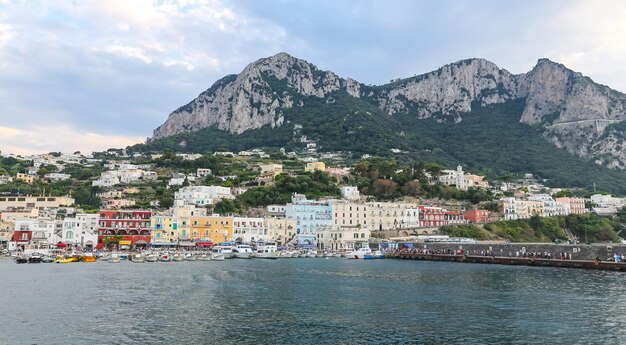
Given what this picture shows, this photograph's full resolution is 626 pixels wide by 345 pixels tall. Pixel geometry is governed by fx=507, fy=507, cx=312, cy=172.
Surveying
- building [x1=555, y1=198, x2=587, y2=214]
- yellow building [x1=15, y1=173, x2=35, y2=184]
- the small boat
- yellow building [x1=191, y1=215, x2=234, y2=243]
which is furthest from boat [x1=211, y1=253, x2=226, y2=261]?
building [x1=555, y1=198, x2=587, y2=214]

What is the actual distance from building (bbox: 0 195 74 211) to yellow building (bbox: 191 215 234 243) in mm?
36704

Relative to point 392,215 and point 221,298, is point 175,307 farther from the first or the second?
point 392,215

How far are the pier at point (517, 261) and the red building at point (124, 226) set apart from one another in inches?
1736

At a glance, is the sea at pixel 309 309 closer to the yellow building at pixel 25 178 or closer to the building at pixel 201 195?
the building at pixel 201 195

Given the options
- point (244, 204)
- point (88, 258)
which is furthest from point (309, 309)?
point (244, 204)

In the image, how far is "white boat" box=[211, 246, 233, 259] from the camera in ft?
278

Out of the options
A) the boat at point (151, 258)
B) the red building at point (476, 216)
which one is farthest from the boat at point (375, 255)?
the boat at point (151, 258)

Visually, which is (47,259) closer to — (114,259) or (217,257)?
(114,259)

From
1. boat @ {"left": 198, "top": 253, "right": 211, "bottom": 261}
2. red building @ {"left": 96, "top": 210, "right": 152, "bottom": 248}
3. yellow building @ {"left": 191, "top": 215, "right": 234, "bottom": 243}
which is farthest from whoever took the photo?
yellow building @ {"left": 191, "top": 215, "right": 234, "bottom": 243}

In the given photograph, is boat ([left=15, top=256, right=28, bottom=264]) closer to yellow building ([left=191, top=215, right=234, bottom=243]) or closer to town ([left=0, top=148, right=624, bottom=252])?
town ([left=0, top=148, right=624, bottom=252])

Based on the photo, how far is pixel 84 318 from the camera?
2891 cm

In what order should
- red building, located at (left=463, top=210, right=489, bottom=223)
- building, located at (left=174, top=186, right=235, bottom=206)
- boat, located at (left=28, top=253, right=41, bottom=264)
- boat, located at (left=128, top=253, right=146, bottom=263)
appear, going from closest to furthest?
boat, located at (left=28, top=253, right=41, bottom=264)
boat, located at (left=128, top=253, right=146, bottom=263)
building, located at (left=174, top=186, right=235, bottom=206)
red building, located at (left=463, top=210, right=489, bottom=223)

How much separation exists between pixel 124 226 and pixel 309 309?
68293 mm

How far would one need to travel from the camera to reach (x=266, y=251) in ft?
291
